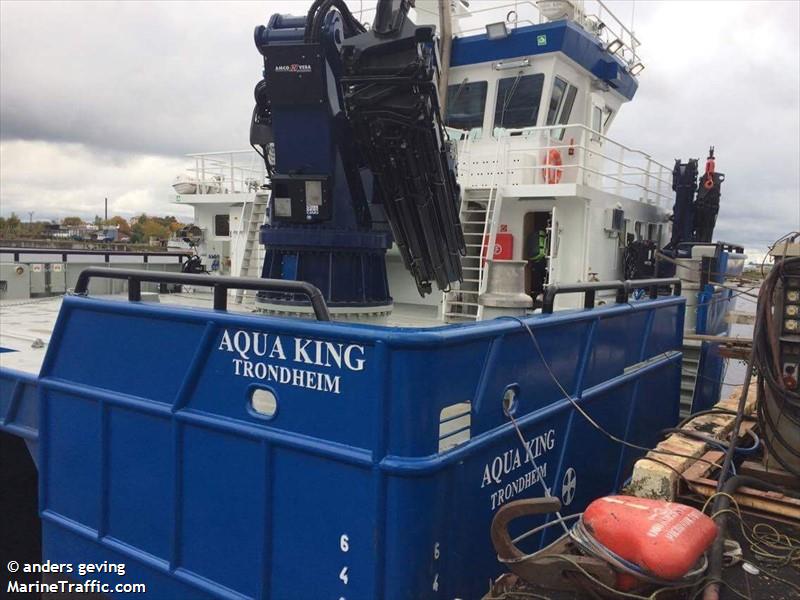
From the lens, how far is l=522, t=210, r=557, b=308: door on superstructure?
27.6 feet

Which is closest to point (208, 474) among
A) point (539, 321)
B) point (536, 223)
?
point (539, 321)

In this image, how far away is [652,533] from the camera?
7.70ft

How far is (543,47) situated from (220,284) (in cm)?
768

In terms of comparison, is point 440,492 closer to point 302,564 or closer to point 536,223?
point 302,564

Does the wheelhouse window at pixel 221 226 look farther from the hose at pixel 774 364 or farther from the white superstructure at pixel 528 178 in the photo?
the hose at pixel 774 364

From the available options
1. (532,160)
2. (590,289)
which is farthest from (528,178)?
(590,289)

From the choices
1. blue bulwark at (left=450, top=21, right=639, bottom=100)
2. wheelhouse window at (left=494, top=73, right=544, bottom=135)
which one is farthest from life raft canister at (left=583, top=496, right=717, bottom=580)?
blue bulwark at (left=450, top=21, right=639, bottom=100)

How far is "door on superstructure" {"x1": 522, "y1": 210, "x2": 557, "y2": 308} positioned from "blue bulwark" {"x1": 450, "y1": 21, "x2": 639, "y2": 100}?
2.45 metres

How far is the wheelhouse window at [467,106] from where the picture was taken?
975 cm

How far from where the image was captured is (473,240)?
27.7 feet

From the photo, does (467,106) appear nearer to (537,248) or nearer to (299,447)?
(537,248)

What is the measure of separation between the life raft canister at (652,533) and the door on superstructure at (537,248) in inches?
232

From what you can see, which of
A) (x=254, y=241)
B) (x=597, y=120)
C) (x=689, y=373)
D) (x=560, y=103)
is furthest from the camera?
(x=597, y=120)

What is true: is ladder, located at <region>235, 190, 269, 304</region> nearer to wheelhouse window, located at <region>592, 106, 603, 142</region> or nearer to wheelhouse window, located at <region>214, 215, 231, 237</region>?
wheelhouse window, located at <region>214, 215, 231, 237</region>
